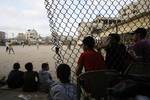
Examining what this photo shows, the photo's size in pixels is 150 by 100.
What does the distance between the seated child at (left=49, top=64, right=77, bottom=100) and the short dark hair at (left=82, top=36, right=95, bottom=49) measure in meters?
1.34

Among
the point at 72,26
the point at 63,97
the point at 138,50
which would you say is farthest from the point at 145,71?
the point at 138,50

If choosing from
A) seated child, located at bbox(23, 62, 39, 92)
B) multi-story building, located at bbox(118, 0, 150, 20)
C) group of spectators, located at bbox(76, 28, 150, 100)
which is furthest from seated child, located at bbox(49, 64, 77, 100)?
seated child, located at bbox(23, 62, 39, 92)

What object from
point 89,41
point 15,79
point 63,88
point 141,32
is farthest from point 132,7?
point 15,79

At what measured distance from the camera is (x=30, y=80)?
11008 mm

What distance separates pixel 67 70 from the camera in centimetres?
363

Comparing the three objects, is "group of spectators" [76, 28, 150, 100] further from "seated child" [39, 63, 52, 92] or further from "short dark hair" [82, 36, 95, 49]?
"seated child" [39, 63, 52, 92]

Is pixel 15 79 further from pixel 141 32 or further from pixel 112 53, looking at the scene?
pixel 141 32

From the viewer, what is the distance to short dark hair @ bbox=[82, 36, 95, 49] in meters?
4.98

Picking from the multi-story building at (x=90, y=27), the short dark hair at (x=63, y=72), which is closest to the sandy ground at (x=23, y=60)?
the multi-story building at (x=90, y=27)

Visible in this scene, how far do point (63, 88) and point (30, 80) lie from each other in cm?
757

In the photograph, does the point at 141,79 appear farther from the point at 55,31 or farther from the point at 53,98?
the point at 55,31

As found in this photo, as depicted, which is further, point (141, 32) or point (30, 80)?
point (30, 80)

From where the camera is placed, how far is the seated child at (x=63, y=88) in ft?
11.4

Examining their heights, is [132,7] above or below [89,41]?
above
